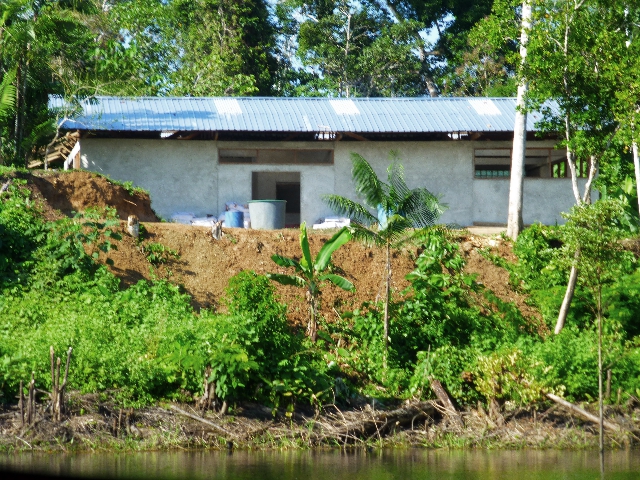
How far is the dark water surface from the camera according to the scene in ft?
31.8

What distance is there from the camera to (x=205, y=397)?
40.9 ft

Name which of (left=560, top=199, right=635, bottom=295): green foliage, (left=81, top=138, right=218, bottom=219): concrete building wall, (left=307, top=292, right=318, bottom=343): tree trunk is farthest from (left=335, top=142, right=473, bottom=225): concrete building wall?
(left=560, top=199, right=635, bottom=295): green foliage

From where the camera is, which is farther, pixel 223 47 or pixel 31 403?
pixel 223 47

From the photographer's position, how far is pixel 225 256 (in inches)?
655

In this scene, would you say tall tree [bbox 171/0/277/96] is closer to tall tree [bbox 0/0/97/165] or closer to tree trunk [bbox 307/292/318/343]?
tall tree [bbox 0/0/97/165]

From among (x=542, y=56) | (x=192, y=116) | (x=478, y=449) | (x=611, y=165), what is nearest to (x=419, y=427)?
(x=478, y=449)

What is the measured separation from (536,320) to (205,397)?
275 inches

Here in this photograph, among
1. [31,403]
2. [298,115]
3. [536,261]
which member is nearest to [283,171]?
[298,115]

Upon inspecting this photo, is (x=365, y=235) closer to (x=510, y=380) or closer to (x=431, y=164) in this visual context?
(x=510, y=380)

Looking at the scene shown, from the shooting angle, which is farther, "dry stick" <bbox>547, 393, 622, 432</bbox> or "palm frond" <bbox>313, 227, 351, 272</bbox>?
"palm frond" <bbox>313, 227, 351, 272</bbox>

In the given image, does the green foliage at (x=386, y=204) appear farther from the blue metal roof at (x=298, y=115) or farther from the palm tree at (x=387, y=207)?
the blue metal roof at (x=298, y=115)

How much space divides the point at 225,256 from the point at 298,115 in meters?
7.36

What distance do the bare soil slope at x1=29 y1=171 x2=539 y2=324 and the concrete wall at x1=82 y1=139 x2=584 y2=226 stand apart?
10.7 feet

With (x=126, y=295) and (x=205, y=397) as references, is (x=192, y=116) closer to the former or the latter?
(x=126, y=295)
